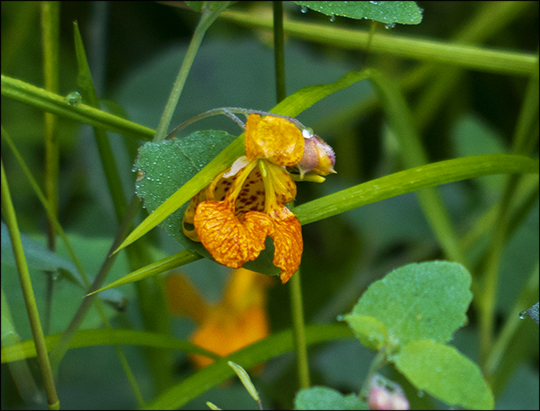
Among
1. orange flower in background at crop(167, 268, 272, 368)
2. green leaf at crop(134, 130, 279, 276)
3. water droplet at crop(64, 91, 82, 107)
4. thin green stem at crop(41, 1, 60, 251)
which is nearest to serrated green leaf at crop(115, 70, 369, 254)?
green leaf at crop(134, 130, 279, 276)

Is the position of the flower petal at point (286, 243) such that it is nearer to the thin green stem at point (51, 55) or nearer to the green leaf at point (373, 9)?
the green leaf at point (373, 9)

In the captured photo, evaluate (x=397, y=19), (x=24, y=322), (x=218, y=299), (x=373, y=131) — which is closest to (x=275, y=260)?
(x=397, y=19)

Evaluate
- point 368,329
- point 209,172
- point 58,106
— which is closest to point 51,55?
A: point 58,106

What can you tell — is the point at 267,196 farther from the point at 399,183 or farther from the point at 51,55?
the point at 51,55

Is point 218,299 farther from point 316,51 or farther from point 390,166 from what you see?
point 316,51

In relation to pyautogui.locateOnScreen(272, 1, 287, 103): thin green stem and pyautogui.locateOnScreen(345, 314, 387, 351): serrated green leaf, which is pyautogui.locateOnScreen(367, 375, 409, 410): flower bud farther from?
pyautogui.locateOnScreen(272, 1, 287, 103): thin green stem

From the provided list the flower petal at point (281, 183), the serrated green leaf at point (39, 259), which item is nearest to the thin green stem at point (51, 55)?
the serrated green leaf at point (39, 259)

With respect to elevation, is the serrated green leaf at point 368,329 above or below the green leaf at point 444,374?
above
